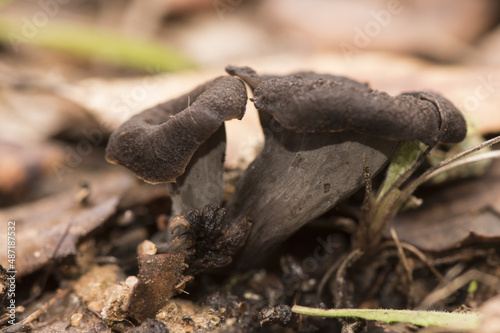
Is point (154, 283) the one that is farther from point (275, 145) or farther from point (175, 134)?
point (275, 145)

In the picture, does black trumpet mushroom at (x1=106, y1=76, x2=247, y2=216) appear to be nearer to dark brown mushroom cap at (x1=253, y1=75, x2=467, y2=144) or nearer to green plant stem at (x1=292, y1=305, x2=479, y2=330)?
dark brown mushroom cap at (x1=253, y1=75, x2=467, y2=144)

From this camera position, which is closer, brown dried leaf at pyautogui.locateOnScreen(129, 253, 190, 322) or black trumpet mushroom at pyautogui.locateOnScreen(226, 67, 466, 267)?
black trumpet mushroom at pyautogui.locateOnScreen(226, 67, 466, 267)

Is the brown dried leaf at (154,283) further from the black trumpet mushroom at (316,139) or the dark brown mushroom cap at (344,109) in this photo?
the dark brown mushroom cap at (344,109)

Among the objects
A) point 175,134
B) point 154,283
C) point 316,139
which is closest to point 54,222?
point 154,283

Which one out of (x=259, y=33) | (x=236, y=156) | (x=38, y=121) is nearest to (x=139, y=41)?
(x=38, y=121)

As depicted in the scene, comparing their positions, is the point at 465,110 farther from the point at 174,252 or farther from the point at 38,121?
the point at 38,121

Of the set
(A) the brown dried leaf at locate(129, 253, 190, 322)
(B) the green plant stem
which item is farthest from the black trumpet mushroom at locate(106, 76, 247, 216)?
(B) the green plant stem
